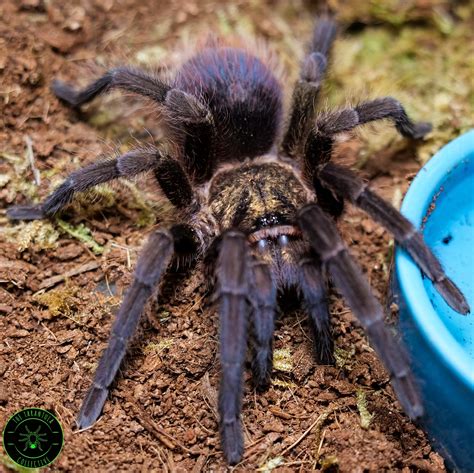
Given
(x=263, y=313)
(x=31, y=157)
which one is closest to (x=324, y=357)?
(x=263, y=313)

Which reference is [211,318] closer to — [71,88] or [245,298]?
[245,298]

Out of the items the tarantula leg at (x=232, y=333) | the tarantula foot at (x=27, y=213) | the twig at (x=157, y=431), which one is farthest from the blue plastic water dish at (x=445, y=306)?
the tarantula foot at (x=27, y=213)

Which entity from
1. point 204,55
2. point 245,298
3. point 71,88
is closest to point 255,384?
point 245,298

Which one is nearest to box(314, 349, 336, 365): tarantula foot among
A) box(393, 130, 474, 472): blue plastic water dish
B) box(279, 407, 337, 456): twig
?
box(279, 407, 337, 456): twig

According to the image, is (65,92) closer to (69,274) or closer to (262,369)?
(69,274)

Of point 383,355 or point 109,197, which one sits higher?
point 109,197
